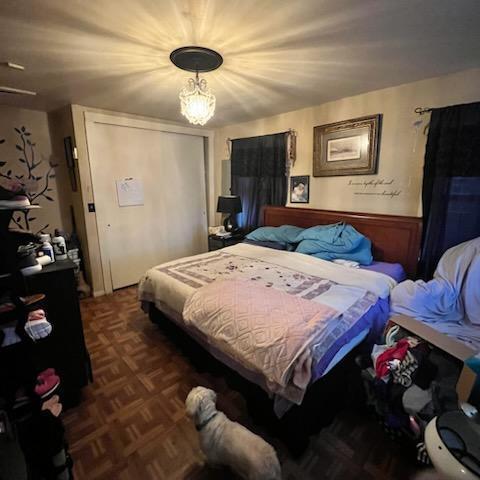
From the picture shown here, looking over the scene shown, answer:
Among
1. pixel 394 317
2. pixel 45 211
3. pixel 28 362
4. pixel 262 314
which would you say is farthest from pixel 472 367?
pixel 45 211

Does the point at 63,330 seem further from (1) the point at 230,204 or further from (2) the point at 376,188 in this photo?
(2) the point at 376,188

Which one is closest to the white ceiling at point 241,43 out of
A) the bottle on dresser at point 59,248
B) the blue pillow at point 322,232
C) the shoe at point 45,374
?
the bottle on dresser at point 59,248

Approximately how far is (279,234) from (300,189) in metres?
0.67

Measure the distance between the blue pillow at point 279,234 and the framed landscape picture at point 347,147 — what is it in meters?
0.72

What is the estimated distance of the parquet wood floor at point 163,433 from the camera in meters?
1.28

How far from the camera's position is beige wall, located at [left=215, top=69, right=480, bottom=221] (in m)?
2.15

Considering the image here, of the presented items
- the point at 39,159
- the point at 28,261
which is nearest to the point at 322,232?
the point at 28,261

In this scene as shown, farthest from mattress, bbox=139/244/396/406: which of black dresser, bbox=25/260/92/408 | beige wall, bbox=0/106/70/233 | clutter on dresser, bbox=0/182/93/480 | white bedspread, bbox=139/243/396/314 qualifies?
beige wall, bbox=0/106/70/233

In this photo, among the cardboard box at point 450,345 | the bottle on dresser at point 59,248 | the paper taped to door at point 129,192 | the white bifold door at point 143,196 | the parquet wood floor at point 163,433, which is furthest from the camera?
the paper taped to door at point 129,192

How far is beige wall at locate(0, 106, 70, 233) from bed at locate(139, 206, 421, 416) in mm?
1924

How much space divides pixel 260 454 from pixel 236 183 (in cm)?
332

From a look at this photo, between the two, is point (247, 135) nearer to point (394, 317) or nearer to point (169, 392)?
point (394, 317)

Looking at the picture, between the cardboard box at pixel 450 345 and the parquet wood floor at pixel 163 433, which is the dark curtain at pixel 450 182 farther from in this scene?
the parquet wood floor at pixel 163 433

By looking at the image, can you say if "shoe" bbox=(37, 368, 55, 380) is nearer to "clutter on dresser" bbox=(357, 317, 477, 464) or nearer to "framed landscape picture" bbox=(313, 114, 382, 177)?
"clutter on dresser" bbox=(357, 317, 477, 464)
